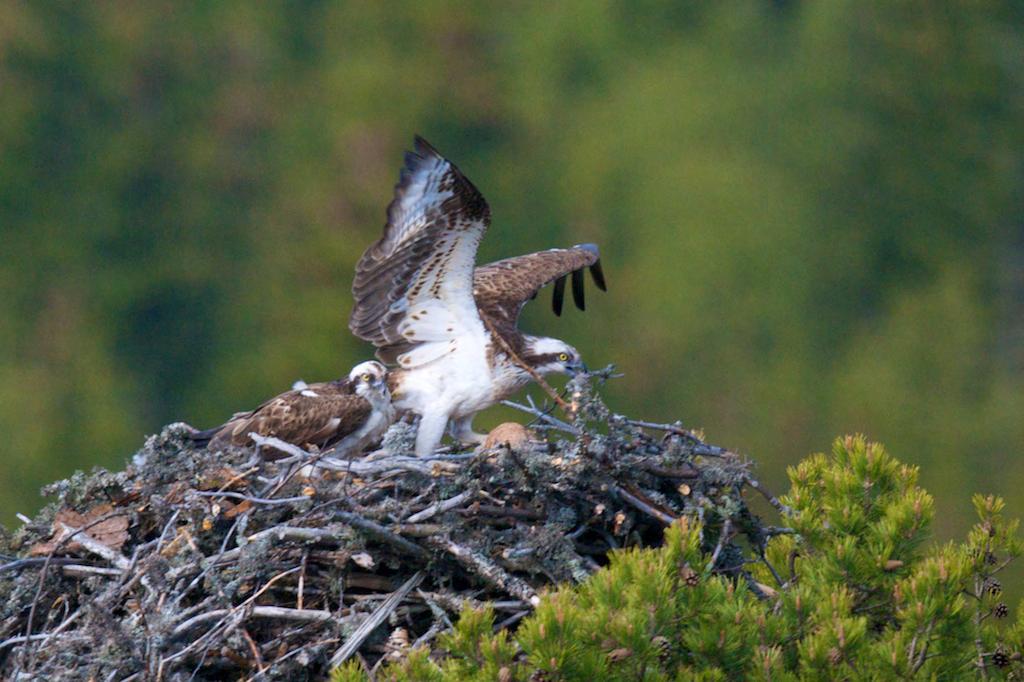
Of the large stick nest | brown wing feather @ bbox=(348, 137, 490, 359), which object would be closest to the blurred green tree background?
brown wing feather @ bbox=(348, 137, 490, 359)

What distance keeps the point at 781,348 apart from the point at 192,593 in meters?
14.7

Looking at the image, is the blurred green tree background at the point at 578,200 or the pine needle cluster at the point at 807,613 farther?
the blurred green tree background at the point at 578,200

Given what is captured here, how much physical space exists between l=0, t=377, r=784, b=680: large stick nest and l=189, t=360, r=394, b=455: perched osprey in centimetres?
56

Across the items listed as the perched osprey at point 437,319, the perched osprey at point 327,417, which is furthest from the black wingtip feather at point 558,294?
the perched osprey at point 327,417

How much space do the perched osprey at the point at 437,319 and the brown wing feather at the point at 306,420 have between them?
0.32m

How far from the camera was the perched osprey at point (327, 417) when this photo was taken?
5.84 meters

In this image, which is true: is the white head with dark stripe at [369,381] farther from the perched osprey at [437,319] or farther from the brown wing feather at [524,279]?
the brown wing feather at [524,279]

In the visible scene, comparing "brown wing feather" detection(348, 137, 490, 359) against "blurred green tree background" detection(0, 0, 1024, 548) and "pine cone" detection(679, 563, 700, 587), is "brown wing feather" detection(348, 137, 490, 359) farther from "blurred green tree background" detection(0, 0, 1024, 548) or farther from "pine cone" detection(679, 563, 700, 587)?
"blurred green tree background" detection(0, 0, 1024, 548)

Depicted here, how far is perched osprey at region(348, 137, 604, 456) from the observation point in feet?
19.5

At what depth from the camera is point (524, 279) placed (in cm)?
700

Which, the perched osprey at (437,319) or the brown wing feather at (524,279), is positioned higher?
the brown wing feather at (524,279)

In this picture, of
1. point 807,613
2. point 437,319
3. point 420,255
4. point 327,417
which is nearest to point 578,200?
point 437,319

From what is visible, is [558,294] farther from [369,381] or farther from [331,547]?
[331,547]

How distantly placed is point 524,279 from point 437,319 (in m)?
0.76
